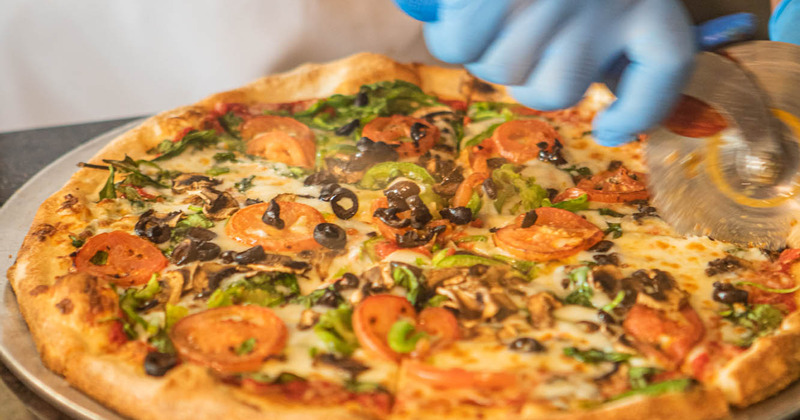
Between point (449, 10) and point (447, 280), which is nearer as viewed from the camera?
Answer: point (449, 10)

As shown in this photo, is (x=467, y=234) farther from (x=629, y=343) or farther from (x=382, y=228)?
(x=629, y=343)

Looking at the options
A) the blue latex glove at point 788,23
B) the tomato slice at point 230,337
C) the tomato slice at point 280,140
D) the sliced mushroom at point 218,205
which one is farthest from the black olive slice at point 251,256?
the blue latex glove at point 788,23

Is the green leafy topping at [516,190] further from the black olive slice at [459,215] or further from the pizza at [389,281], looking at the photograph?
the black olive slice at [459,215]

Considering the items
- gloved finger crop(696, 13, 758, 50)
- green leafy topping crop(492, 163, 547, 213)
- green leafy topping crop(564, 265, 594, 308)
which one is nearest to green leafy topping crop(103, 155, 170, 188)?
green leafy topping crop(492, 163, 547, 213)

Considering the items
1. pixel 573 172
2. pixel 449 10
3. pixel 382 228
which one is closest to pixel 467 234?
pixel 382 228

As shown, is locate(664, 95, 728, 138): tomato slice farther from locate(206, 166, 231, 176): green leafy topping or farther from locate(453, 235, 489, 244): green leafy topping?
locate(206, 166, 231, 176): green leafy topping

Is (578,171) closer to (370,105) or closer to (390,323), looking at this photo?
(370,105)
